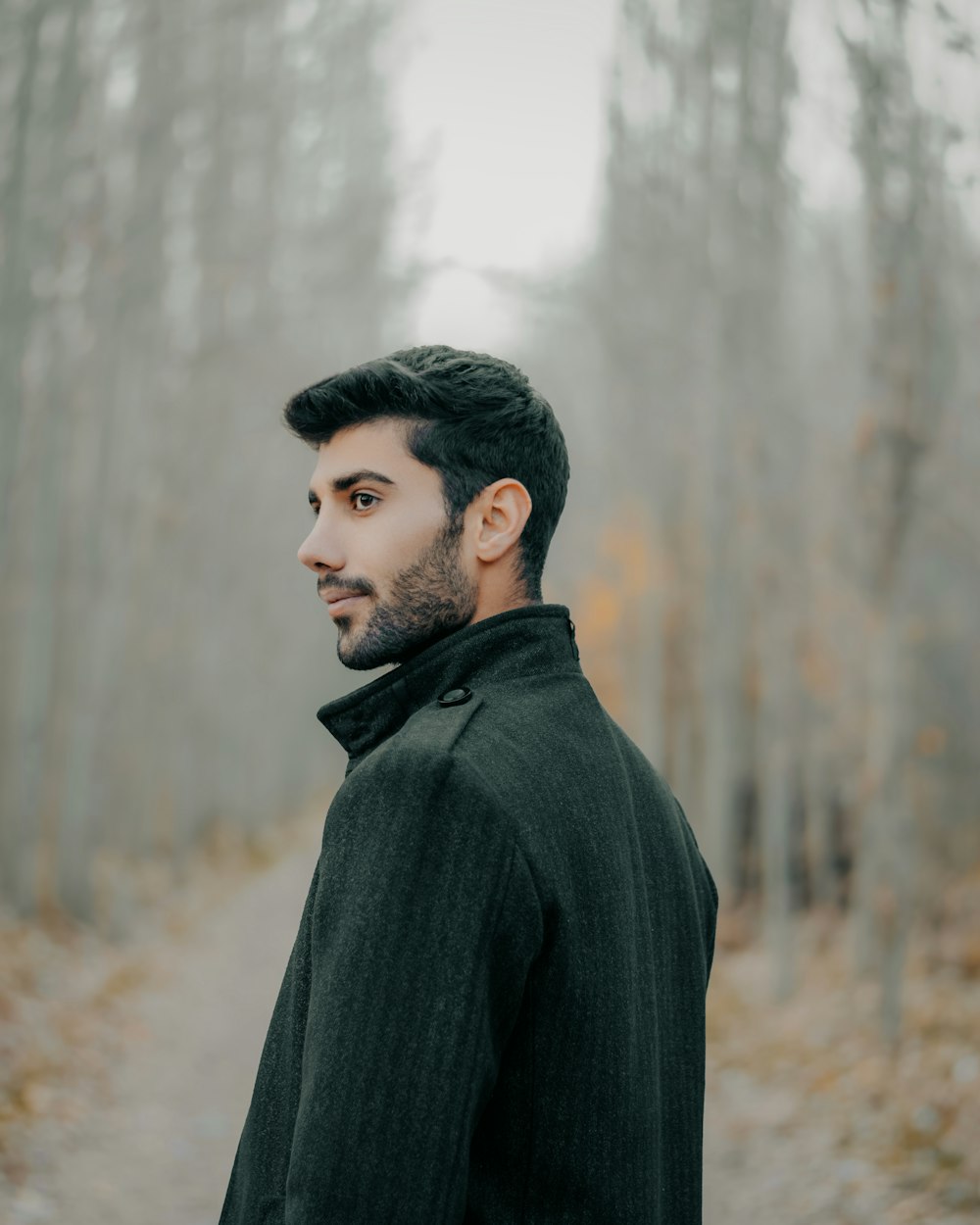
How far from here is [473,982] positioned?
1261 mm

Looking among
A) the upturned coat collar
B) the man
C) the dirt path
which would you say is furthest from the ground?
the upturned coat collar

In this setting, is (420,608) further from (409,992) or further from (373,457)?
(409,992)

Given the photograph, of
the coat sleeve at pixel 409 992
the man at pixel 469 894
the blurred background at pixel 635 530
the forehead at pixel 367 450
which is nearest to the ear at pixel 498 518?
the man at pixel 469 894

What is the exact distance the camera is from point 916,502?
789 cm

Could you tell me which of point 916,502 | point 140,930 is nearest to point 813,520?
point 916,502

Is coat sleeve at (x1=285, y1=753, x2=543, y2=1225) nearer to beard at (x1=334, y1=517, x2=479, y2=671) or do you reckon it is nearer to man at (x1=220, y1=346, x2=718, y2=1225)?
man at (x1=220, y1=346, x2=718, y2=1225)

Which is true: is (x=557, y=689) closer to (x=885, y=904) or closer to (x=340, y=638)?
(x=340, y=638)

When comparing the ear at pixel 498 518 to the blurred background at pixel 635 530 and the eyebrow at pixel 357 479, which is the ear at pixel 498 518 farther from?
the blurred background at pixel 635 530

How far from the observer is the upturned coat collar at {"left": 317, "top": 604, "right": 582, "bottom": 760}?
1.55 meters

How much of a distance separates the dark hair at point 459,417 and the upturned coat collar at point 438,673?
11 centimetres

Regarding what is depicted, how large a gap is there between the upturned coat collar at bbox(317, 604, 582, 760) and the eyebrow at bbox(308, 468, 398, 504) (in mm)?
225

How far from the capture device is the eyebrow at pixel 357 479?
5.22 ft

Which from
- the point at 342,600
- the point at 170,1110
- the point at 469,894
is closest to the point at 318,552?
the point at 342,600

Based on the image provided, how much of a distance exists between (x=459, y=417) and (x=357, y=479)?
161 millimetres
